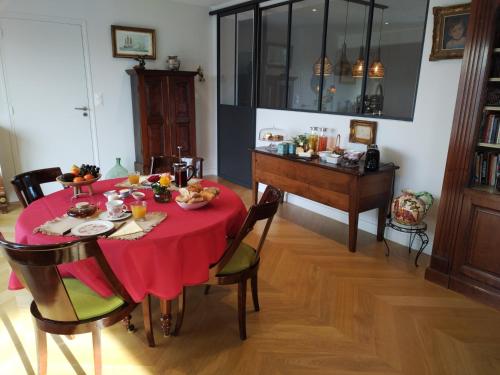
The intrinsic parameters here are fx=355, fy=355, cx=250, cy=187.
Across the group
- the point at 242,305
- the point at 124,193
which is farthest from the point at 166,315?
the point at 124,193

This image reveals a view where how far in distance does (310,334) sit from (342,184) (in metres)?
1.46

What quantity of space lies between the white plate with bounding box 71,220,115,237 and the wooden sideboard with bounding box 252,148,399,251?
206 centimetres

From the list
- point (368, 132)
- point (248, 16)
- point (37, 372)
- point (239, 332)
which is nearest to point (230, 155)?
point (248, 16)

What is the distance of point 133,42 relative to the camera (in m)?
4.86

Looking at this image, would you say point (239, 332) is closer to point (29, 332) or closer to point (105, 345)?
point (105, 345)

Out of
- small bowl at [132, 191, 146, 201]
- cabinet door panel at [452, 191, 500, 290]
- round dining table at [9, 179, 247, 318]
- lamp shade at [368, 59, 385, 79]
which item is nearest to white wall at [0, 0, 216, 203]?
lamp shade at [368, 59, 385, 79]

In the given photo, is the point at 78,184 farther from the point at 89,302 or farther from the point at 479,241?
the point at 479,241

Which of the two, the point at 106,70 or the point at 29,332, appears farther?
the point at 106,70

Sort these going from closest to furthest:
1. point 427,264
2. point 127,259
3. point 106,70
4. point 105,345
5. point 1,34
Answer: point 127,259 < point 105,345 < point 427,264 < point 1,34 < point 106,70

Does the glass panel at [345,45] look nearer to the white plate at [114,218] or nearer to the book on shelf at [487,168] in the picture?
the book on shelf at [487,168]

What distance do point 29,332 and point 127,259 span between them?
1.05m

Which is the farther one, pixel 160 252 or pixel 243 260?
pixel 243 260

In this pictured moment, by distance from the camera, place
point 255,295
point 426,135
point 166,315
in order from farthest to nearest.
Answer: point 426,135, point 255,295, point 166,315

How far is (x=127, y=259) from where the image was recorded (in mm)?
1619
